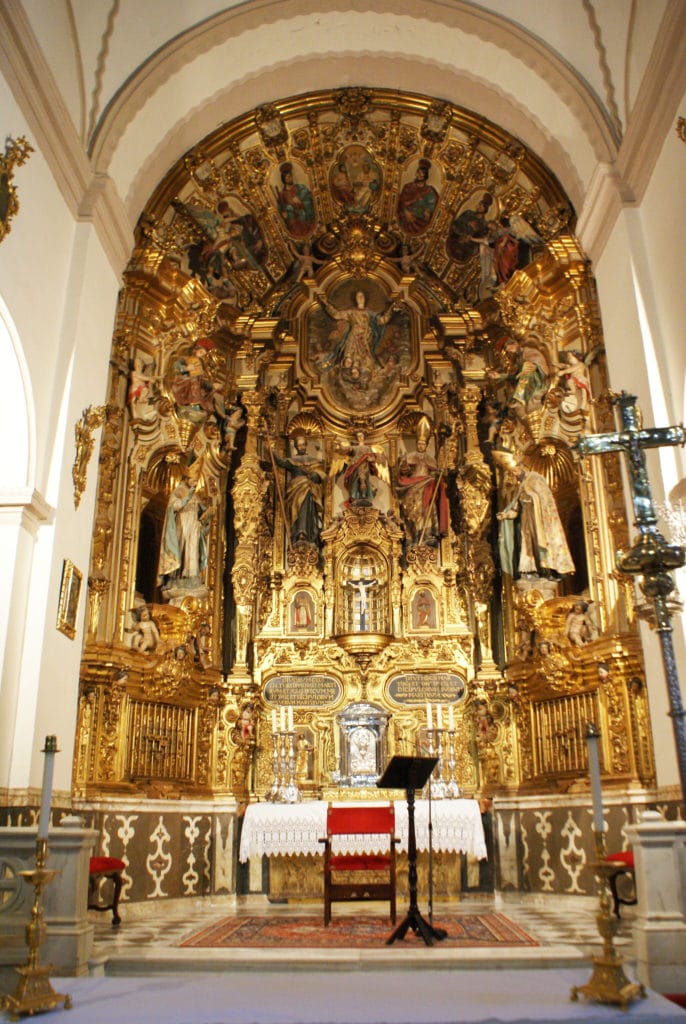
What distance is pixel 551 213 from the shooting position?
39.3 ft

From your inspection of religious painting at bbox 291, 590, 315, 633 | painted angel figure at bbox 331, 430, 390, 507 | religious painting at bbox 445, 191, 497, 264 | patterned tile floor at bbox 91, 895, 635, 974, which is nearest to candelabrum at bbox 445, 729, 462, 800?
patterned tile floor at bbox 91, 895, 635, 974

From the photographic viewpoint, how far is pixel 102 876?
27.7ft

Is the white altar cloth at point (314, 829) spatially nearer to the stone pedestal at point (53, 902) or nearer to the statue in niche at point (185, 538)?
the statue in niche at point (185, 538)

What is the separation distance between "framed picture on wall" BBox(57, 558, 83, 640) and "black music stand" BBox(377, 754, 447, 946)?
3.73 metres

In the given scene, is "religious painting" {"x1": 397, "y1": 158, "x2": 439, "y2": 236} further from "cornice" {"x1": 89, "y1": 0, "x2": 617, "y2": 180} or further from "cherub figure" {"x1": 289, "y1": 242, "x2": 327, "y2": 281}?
"cornice" {"x1": 89, "y1": 0, "x2": 617, "y2": 180}

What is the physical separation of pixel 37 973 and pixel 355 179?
12.2 m

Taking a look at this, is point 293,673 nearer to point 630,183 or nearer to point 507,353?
point 507,353

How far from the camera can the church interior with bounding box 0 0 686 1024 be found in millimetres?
8805

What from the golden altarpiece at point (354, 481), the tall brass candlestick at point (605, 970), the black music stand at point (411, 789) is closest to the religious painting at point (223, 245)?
the golden altarpiece at point (354, 481)

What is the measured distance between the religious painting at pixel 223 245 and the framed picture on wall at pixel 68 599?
5.55 metres

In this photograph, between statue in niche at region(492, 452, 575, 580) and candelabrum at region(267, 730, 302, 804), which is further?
statue in niche at region(492, 452, 575, 580)

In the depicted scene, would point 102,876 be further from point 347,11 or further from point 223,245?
point 347,11

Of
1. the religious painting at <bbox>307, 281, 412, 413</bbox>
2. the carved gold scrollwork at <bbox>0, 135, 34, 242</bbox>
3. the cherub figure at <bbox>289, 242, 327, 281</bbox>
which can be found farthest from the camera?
the cherub figure at <bbox>289, 242, 327, 281</bbox>

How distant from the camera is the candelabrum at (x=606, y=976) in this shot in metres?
4.39
